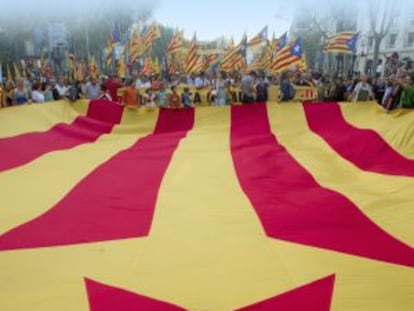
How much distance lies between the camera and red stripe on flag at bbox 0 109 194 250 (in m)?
2.29

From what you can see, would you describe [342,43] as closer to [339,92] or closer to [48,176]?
[339,92]

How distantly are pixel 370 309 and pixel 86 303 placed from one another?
109cm

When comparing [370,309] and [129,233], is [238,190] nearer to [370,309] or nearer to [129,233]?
[129,233]

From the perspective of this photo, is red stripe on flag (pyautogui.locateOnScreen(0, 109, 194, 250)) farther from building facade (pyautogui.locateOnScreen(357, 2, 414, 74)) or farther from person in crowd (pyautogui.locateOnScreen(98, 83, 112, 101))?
building facade (pyautogui.locateOnScreen(357, 2, 414, 74))

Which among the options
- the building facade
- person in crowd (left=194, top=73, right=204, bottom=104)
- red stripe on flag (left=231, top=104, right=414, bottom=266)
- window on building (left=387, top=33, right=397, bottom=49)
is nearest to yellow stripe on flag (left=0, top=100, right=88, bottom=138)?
red stripe on flag (left=231, top=104, right=414, bottom=266)

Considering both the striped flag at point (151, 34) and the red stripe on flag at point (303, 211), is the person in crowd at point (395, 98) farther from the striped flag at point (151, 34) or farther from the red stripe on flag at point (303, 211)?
the striped flag at point (151, 34)

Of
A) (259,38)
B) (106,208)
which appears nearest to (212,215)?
(106,208)

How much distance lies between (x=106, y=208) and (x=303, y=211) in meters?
1.20

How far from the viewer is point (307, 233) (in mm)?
2338

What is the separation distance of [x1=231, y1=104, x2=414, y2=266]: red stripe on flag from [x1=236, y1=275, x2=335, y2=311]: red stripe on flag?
37 centimetres

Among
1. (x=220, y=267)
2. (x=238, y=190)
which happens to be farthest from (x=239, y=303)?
(x=238, y=190)

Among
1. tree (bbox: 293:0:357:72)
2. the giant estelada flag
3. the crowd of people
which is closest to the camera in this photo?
the giant estelada flag

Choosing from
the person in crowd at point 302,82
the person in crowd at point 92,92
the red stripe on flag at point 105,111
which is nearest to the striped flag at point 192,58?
the person in crowd at point 302,82

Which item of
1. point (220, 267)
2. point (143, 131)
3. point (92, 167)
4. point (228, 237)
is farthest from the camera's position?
point (143, 131)
